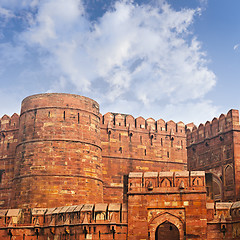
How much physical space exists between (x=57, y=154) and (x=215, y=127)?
8.34 metres

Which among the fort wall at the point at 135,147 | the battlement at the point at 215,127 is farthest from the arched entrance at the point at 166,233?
the battlement at the point at 215,127

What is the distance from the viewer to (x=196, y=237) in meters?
13.6

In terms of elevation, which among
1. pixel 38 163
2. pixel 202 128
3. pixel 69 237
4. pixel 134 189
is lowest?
pixel 69 237

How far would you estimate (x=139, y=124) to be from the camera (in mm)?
25625

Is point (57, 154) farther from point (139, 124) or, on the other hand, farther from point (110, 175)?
point (139, 124)

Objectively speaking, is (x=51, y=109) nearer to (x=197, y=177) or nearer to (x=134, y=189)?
(x=134, y=189)

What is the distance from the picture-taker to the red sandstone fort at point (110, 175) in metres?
14.0

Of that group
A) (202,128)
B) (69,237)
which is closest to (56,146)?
(69,237)

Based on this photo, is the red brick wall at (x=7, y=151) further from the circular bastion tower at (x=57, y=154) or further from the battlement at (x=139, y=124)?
the battlement at (x=139, y=124)

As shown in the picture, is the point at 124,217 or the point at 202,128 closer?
the point at 124,217

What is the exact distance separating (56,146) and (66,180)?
5.68ft

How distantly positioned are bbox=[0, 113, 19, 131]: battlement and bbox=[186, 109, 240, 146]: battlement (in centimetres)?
999

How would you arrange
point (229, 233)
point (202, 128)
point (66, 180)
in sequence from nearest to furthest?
point (229, 233) → point (66, 180) → point (202, 128)

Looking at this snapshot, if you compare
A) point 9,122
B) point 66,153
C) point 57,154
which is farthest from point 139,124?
point 9,122
